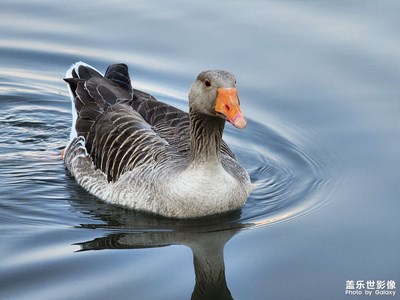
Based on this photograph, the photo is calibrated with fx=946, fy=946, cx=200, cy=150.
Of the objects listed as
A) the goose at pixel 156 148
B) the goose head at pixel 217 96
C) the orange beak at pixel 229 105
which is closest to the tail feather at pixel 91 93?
the goose at pixel 156 148

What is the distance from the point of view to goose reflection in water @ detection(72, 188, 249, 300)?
1135 centimetres

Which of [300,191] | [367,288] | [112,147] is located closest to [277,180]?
[300,191]

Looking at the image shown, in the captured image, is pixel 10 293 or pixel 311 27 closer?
pixel 10 293

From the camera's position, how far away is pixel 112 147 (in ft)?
44.6

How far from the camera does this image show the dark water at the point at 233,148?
36.5ft

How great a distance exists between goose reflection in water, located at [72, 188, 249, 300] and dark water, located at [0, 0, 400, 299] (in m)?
0.03

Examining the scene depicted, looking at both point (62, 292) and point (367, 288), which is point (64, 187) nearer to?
point (62, 292)

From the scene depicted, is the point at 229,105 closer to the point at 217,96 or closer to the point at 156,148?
Result: the point at 217,96

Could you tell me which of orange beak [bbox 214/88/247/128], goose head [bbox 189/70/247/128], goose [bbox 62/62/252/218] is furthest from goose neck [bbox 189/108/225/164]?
orange beak [bbox 214/88/247/128]

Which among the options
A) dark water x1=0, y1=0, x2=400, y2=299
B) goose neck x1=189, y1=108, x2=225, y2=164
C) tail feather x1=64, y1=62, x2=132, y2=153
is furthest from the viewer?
tail feather x1=64, y1=62, x2=132, y2=153

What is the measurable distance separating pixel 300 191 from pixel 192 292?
131 inches

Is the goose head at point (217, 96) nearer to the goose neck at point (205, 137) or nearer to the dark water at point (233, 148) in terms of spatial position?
the goose neck at point (205, 137)

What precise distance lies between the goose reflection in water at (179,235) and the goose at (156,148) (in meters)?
0.14

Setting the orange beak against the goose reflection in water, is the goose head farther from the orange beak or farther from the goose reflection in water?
the goose reflection in water
